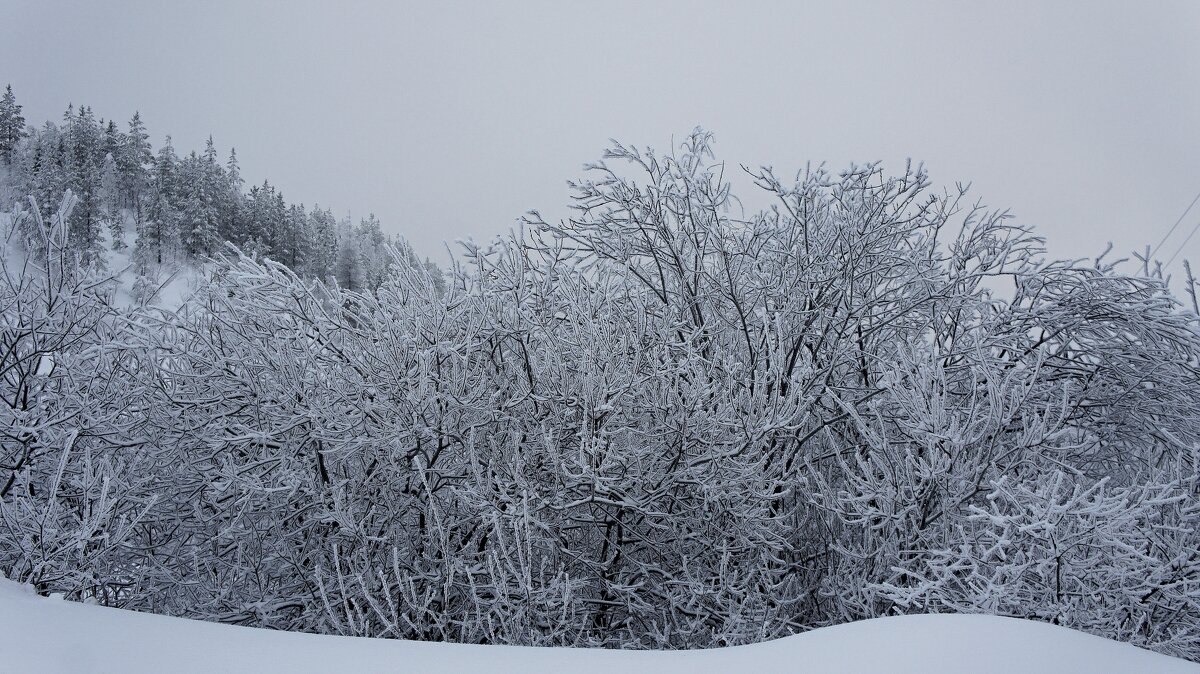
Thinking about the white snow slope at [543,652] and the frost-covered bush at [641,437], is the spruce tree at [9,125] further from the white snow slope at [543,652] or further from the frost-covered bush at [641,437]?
the white snow slope at [543,652]

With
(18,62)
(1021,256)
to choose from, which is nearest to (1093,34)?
(1021,256)

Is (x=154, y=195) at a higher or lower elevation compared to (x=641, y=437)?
higher

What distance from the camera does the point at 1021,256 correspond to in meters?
5.28

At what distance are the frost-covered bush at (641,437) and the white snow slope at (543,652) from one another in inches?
43.2

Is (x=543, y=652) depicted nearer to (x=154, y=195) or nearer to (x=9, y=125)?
(x=154, y=195)

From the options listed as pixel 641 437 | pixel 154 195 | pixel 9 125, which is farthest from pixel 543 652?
pixel 9 125

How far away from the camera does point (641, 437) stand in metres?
4.41

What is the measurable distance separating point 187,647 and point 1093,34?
25036 centimetres

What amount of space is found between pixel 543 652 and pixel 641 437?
2147mm

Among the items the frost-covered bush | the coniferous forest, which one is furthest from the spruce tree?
the frost-covered bush

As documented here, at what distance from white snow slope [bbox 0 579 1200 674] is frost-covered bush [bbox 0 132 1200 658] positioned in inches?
43.2

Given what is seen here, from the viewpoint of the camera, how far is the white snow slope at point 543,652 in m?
2.01

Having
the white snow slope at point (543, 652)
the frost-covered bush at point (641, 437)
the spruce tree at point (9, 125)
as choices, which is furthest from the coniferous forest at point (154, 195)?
the white snow slope at point (543, 652)

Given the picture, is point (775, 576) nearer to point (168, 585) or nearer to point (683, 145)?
point (683, 145)
